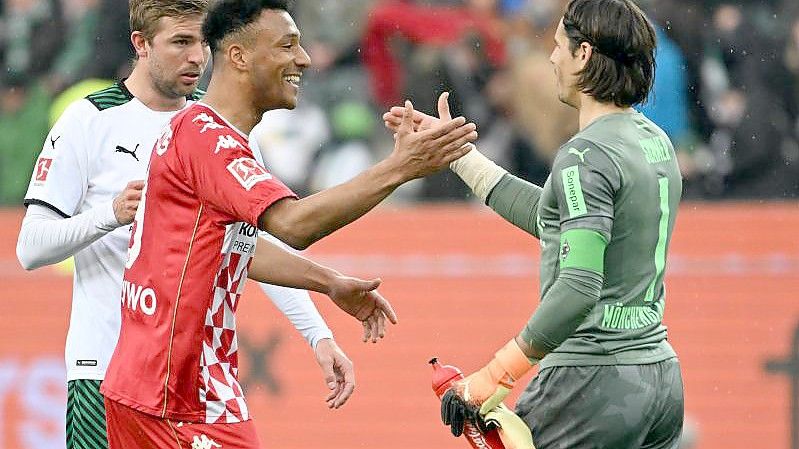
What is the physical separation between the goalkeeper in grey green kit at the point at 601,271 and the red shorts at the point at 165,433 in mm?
664

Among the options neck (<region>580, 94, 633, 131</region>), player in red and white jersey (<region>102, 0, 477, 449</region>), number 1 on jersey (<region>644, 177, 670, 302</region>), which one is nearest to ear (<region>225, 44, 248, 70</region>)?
player in red and white jersey (<region>102, 0, 477, 449</region>)

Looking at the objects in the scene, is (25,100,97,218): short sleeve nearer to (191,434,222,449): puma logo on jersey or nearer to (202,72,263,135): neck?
(202,72,263,135): neck

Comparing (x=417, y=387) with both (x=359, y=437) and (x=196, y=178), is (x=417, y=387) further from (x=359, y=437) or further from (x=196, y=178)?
(x=196, y=178)

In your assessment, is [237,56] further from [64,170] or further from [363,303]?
[64,170]

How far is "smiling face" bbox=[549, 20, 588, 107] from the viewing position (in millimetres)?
4699

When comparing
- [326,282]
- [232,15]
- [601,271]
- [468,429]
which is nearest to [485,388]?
[468,429]

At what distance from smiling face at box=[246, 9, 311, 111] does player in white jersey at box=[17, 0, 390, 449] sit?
2.91ft

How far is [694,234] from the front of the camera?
9.23 metres

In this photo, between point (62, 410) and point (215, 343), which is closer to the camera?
point (215, 343)

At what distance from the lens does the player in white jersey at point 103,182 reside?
527 centimetres

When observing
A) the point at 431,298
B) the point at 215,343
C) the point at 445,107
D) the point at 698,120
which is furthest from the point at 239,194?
the point at 698,120

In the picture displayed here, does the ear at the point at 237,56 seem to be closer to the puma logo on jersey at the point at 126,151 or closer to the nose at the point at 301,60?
the nose at the point at 301,60

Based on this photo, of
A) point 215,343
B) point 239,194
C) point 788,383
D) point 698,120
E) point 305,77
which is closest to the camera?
point 239,194

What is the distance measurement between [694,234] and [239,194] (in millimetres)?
5539
